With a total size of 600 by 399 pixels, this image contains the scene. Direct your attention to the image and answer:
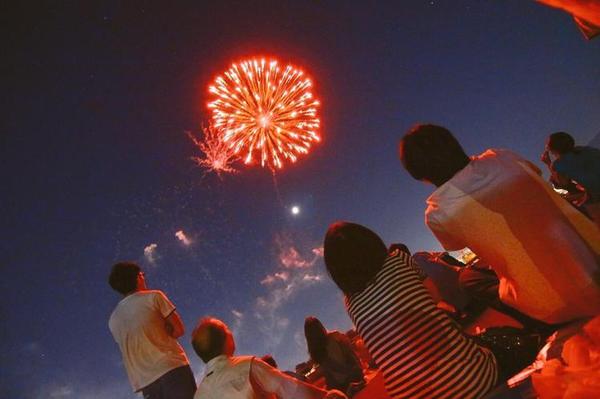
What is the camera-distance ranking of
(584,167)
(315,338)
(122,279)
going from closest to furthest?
(122,279) → (584,167) → (315,338)

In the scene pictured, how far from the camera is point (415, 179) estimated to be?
280cm

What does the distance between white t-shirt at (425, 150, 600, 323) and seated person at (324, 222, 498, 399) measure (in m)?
0.44

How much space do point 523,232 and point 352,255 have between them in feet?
3.43

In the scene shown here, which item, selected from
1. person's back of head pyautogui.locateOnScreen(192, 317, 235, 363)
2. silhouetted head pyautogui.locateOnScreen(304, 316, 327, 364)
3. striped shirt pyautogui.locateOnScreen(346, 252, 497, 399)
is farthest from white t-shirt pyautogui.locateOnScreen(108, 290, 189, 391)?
striped shirt pyautogui.locateOnScreen(346, 252, 497, 399)

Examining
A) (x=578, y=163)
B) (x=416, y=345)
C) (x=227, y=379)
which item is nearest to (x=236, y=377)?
(x=227, y=379)

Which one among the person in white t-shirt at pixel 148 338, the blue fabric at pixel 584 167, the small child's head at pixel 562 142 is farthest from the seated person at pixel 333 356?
the small child's head at pixel 562 142

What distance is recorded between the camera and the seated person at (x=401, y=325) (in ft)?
6.97

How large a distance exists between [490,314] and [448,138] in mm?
2436

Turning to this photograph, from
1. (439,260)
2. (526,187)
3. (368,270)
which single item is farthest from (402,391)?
(439,260)

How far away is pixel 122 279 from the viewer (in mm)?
4758

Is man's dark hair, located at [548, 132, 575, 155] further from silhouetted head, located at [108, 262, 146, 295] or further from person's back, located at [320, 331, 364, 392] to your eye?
silhouetted head, located at [108, 262, 146, 295]

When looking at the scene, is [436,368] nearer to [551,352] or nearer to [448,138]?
[551,352]

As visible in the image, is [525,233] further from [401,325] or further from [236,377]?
[236,377]

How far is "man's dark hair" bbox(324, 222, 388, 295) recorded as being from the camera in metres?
2.51
